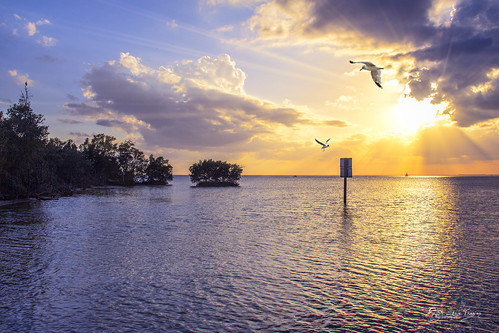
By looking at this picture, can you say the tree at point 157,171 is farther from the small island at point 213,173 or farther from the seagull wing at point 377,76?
the seagull wing at point 377,76

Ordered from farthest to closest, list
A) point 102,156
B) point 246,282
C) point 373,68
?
point 102,156 → point 373,68 → point 246,282

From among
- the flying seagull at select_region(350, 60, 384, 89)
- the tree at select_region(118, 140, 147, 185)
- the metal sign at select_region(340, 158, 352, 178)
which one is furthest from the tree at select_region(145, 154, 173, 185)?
the flying seagull at select_region(350, 60, 384, 89)

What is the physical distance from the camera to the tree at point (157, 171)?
16988 cm

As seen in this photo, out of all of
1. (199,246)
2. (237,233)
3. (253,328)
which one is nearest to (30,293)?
(253,328)

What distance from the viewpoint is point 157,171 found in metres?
172

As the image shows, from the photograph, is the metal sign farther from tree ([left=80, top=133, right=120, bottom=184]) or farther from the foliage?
tree ([left=80, top=133, right=120, bottom=184])

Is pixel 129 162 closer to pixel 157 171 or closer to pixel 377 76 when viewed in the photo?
pixel 157 171

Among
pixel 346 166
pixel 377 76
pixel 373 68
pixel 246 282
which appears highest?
pixel 373 68

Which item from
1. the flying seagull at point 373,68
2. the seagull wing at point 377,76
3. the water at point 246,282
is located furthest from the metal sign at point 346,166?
the seagull wing at point 377,76

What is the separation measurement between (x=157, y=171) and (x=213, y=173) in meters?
32.9

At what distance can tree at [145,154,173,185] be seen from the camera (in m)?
170

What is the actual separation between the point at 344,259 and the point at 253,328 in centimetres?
1072

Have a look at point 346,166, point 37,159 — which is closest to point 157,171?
point 37,159

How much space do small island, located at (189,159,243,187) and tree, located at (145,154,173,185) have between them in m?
18.5
